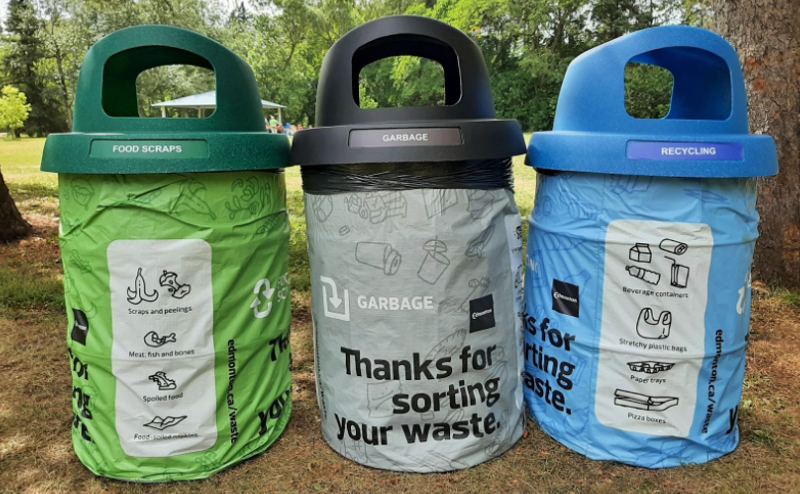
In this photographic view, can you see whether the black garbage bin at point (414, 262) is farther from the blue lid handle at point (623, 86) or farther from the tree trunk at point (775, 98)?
the tree trunk at point (775, 98)

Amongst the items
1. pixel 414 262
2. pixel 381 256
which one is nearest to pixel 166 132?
pixel 381 256

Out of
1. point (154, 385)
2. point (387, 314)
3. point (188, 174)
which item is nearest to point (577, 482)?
point (387, 314)

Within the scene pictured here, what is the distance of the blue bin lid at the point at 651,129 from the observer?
1.78 metres

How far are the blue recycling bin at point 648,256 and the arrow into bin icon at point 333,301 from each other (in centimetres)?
81

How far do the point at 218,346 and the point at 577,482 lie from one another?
1361 millimetres

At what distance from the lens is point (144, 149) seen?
1.72 metres

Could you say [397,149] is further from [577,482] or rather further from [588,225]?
[577,482]

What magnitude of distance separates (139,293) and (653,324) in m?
1.77

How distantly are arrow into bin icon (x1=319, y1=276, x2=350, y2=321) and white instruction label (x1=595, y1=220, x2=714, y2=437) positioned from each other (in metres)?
0.93

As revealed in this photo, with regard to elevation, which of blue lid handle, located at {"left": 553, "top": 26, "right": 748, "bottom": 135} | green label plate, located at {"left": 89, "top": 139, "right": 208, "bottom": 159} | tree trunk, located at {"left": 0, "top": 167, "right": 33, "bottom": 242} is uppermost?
blue lid handle, located at {"left": 553, "top": 26, "right": 748, "bottom": 135}

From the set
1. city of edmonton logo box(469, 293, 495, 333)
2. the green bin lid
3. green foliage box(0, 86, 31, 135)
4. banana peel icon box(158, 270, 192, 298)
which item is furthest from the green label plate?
green foliage box(0, 86, 31, 135)

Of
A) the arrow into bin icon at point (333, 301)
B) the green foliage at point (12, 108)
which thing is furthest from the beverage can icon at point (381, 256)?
the green foliage at point (12, 108)

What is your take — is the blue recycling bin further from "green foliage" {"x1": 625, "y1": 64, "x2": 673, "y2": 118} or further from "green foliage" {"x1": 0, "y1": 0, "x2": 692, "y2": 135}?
"green foliage" {"x1": 625, "y1": 64, "x2": 673, "y2": 118}

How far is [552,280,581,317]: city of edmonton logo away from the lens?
6.72 ft
